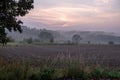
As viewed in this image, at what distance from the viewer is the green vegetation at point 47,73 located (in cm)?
1317

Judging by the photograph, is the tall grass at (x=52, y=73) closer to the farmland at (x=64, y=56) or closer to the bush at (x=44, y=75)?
the bush at (x=44, y=75)

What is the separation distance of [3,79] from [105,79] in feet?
15.4

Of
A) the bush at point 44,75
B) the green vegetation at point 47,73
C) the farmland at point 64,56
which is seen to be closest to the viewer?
the green vegetation at point 47,73

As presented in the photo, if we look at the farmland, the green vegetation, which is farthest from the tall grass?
the farmland

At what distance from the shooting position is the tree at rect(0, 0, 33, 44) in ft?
47.1

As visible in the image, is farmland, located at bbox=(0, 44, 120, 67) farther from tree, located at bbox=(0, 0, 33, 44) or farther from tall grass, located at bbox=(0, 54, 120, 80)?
tree, located at bbox=(0, 0, 33, 44)

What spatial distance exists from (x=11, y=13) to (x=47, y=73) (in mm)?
3429

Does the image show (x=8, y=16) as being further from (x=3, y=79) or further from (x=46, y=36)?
(x=46, y=36)

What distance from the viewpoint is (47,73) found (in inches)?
546

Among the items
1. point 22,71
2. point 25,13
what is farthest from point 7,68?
point 25,13

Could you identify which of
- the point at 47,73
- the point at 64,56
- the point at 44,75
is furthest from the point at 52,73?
the point at 64,56

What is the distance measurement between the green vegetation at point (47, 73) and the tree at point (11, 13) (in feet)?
5.47

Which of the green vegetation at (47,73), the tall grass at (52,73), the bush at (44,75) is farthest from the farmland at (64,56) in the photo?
the bush at (44,75)

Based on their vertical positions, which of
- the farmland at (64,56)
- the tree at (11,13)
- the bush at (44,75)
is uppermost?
the tree at (11,13)
